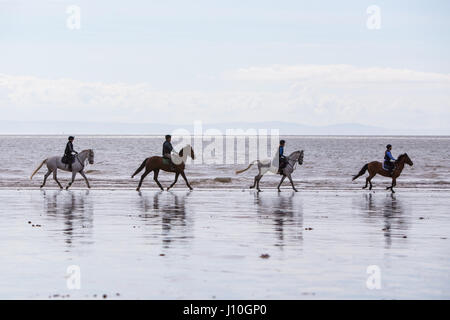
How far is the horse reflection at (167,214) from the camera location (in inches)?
647

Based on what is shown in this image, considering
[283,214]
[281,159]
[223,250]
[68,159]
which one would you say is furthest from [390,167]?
[223,250]

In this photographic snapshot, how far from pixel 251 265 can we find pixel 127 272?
1971 millimetres

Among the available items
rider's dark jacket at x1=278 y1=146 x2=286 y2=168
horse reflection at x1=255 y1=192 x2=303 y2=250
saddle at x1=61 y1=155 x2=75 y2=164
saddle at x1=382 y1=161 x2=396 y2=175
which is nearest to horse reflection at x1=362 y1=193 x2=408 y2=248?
horse reflection at x1=255 y1=192 x2=303 y2=250

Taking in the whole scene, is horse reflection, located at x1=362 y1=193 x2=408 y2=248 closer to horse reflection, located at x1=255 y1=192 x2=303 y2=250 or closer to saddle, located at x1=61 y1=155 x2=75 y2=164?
horse reflection, located at x1=255 y1=192 x2=303 y2=250

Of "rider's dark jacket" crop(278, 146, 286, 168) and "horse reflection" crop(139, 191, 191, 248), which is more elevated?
"rider's dark jacket" crop(278, 146, 286, 168)

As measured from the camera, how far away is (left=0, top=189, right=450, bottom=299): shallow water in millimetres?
10305

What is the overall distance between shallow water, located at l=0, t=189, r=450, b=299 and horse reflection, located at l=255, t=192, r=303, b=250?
3cm

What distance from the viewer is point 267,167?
116 feet

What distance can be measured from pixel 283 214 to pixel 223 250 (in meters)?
8.08

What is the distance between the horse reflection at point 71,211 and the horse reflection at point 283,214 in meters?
4.16

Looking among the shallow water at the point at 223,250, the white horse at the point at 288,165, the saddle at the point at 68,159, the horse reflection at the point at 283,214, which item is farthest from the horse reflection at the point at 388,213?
the saddle at the point at 68,159

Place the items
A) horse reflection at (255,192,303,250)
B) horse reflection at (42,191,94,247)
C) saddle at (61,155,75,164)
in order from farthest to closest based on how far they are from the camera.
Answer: saddle at (61,155,75,164) → horse reflection at (42,191,94,247) → horse reflection at (255,192,303,250)

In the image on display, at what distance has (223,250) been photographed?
Result: 14.0m

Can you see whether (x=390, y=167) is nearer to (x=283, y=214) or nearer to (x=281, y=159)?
(x=281, y=159)
